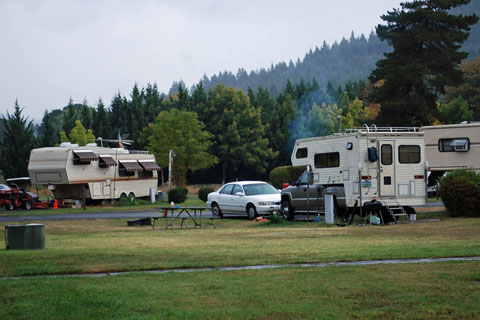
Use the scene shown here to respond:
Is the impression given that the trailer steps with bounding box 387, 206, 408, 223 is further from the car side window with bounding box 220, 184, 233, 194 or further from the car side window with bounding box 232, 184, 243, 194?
the car side window with bounding box 220, 184, 233, 194

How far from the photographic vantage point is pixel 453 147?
32625mm

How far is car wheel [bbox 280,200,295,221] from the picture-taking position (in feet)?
77.6

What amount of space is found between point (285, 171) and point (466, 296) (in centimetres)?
3802

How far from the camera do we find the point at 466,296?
768 centimetres

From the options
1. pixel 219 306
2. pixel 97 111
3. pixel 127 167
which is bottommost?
pixel 219 306

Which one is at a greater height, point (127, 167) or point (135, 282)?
point (127, 167)

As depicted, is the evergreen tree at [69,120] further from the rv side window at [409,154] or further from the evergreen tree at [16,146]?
the rv side window at [409,154]

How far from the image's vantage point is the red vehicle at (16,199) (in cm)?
3803

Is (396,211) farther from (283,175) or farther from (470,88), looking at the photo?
(470,88)

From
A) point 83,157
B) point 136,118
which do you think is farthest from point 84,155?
point 136,118

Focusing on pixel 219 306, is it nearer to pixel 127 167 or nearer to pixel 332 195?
pixel 332 195

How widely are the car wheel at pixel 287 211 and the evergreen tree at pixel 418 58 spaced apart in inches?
1014

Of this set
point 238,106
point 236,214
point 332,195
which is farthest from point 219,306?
point 238,106

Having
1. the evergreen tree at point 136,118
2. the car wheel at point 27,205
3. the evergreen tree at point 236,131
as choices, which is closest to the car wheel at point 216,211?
the car wheel at point 27,205
